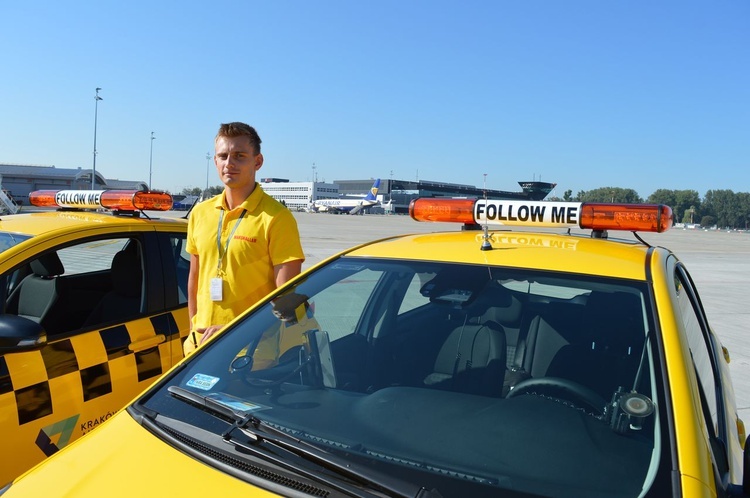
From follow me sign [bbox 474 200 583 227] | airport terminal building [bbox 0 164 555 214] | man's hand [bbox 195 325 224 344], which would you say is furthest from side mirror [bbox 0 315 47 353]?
airport terminal building [bbox 0 164 555 214]

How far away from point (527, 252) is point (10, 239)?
2600mm

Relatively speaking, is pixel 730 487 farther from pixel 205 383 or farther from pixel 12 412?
pixel 12 412

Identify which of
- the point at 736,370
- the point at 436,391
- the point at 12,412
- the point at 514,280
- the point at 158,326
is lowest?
the point at 736,370

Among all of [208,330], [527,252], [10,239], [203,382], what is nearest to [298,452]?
[203,382]

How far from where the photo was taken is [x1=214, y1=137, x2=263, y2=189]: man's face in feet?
9.66

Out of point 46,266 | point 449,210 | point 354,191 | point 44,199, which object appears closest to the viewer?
point 449,210

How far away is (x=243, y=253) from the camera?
288 centimetres

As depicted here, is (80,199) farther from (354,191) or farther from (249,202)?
(354,191)

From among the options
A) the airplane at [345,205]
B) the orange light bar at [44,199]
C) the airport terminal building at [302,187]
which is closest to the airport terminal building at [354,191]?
the airport terminal building at [302,187]

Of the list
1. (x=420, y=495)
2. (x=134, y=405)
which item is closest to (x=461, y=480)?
(x=420, y=495)

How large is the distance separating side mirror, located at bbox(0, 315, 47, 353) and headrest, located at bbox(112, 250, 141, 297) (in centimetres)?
104

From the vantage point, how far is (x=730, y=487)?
1.46 m

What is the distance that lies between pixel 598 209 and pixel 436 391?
1.58 m

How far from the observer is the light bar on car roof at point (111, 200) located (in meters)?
4.02
